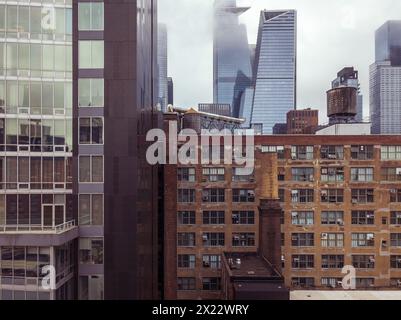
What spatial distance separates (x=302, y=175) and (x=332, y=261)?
781 centimetres

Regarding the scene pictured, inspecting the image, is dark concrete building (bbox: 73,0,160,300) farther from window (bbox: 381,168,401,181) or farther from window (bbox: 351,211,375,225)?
window (bbox: 381,168,401,181)

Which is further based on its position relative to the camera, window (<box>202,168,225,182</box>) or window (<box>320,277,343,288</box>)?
window (<box>202,168,225,182</box>)

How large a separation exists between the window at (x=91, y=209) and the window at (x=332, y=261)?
21.2m

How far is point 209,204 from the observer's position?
28.6 m

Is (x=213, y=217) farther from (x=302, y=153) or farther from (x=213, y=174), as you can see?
(x=302, y=153)

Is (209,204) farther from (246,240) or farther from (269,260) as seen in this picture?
(269,260)

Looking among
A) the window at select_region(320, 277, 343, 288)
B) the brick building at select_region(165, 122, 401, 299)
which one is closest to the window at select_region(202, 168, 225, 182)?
the brick building at select_region(165, 122, 401, 299)

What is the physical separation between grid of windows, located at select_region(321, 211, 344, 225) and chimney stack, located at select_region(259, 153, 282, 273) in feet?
15.2

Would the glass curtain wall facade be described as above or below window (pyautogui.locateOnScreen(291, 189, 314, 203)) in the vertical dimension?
above

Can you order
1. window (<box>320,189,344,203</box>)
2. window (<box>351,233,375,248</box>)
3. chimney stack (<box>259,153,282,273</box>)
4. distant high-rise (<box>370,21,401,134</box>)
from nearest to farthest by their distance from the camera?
chimney stack (<box>259,153,282,273</box>) < window (<box>351,233,375,248</box>) < window (<box>320,189,344,203</box>) < distant high-rise (<box>370,21,401,134</box>)

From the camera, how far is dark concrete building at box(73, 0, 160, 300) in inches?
586

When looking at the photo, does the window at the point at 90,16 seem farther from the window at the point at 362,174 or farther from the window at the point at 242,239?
the window at the point at 362,174

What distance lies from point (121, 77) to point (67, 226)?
7044mm
